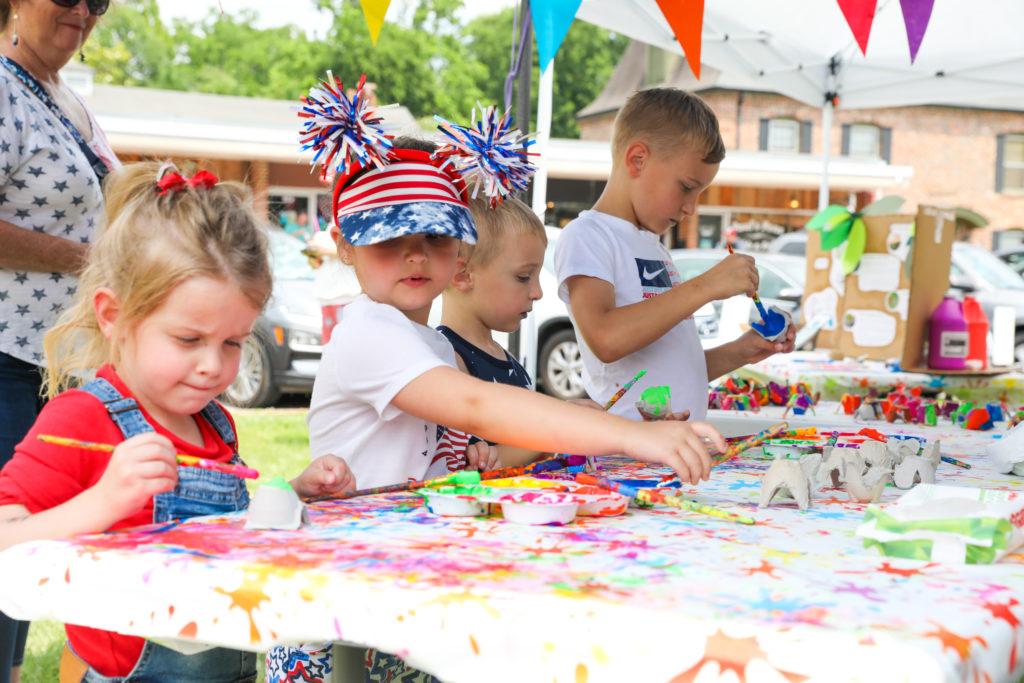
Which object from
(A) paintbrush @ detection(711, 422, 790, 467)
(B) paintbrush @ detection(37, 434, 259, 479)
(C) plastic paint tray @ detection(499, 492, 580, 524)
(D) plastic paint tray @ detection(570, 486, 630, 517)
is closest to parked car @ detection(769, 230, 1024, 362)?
(A) paintbrush @ detection(711, 422, 790, 467)

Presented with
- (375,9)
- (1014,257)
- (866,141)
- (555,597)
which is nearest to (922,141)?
(866,141)

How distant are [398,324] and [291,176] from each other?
51.2ft

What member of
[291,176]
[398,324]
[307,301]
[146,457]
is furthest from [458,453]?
[291,176]

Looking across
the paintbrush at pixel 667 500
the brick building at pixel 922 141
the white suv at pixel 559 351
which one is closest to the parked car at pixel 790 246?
the white suv at pixel 559 351

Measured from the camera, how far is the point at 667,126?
8.39 feet

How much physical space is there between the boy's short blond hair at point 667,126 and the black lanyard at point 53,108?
4.24ft

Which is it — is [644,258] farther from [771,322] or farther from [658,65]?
[658,65]

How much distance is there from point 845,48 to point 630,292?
11.6 ft

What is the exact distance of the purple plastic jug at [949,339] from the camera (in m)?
3.78

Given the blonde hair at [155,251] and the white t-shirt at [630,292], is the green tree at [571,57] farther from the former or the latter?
the blonde hair at [155,251]

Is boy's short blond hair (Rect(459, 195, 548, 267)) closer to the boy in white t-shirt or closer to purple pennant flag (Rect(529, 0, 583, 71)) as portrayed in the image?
the boy in white t-shirt

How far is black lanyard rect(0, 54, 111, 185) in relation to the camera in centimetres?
198

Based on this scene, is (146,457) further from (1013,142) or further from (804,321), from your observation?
(1013,142)

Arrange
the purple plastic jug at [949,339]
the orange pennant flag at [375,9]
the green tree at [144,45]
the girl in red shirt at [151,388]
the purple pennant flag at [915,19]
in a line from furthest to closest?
the green tree at [144,45], the purple plastic jug at [949,339], the purple pennant flag at [915,19], the orange pennant flag at [375,9], the girl in red shirt at [151,388]
